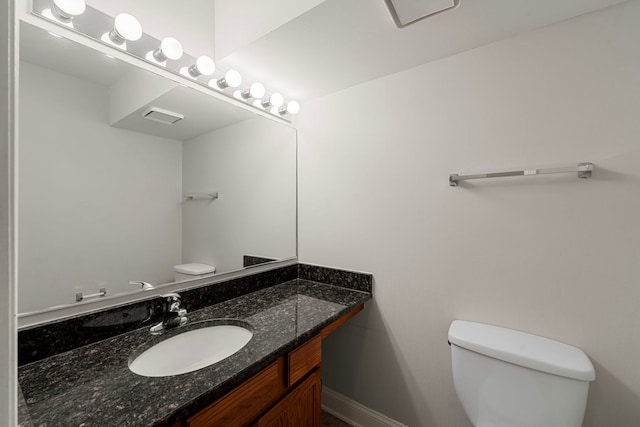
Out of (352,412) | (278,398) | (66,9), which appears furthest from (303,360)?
(66,9)

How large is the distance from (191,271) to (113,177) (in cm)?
54

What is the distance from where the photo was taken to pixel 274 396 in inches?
39.8

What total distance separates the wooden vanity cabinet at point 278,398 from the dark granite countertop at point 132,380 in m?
0.06

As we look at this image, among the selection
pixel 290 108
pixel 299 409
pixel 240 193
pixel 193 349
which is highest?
pixel 290 108

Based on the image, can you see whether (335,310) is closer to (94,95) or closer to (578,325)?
(578,325)

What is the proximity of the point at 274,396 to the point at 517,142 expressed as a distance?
1453 millimetres

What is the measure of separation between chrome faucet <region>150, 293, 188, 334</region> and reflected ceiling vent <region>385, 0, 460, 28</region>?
4.78 ft

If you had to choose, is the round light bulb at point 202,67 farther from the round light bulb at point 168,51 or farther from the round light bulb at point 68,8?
the round light bulb at point 68,8

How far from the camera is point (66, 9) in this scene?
36.2 inches

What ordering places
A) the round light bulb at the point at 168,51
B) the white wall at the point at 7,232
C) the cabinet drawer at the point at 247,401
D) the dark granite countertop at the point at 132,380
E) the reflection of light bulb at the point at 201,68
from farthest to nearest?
the reflection of light bulb at the point at 201,68
the round light bulb at the point at 168,51
the cabinet drawer at the point at 247,401
the dark granite countertop at the point at 132,380
the white wall at the point at 7,232

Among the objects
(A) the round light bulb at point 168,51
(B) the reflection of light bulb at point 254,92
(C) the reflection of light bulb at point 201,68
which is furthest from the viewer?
(B) the reflection of light bulb at point 254,92

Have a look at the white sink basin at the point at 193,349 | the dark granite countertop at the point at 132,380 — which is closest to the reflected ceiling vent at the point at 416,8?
the dark granite countertop at the point at 132,380

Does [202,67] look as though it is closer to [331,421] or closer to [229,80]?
[229,80]

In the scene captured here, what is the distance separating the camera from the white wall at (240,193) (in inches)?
54.8
